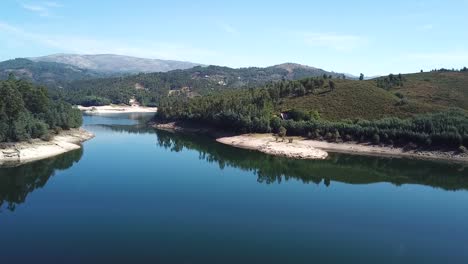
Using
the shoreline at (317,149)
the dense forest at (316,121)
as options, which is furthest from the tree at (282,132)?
the shoreline at (317,149)

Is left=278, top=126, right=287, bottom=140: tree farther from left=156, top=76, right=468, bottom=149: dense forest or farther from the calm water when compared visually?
the calm water

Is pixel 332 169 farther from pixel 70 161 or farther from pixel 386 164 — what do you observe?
pixel 70 161

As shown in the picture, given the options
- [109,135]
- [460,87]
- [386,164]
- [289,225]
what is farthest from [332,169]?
[460,87]

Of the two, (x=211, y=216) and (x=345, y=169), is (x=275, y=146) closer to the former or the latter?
(x=345, y=169)

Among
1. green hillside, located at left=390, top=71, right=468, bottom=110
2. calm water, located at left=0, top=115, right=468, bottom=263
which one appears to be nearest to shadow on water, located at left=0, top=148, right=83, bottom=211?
calm water, located at left=0, top=115, right=468, bottom=263

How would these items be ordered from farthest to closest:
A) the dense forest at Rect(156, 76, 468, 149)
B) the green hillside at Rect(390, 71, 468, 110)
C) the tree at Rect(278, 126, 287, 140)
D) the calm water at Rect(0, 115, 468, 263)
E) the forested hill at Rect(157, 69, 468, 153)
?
the green hillside at Rect(390, 71, 468, 110) → the tree at Rect(278, 126, 287, 140) → the forested hill at Rect(157, 69, 468, 153) → the dense forest at Rect(156, 76, 468, 149) → the calm water at Rect(0, 115, 468, 263)

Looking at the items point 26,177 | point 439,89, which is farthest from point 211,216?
point 439,89
